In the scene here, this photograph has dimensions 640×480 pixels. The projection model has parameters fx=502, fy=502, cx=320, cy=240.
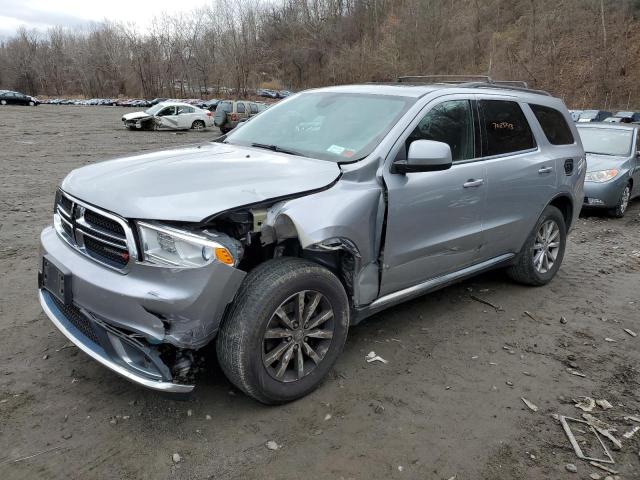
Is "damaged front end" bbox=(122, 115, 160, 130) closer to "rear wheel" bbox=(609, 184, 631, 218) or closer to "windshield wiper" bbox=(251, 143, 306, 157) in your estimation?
"rear wheel" bbox=(609, 184, 631, 218)

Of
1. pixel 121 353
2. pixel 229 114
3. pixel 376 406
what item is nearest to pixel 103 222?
pixel 121 353

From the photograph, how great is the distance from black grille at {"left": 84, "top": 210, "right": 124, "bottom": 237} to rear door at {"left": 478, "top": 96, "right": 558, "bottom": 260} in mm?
2781

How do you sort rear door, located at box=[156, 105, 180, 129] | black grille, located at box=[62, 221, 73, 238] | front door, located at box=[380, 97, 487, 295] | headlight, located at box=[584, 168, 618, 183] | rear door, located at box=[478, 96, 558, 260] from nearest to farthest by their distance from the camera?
black grille, located at box=[62, 221, 73, 238]
front door, located at box=[380, 97, 487, 295]
rear door, located at box=[478, 96, 558, 260]
headlight, located at box=[584, 168, 618, 183]
rear door, located at box=[156, 105, 180, 129]

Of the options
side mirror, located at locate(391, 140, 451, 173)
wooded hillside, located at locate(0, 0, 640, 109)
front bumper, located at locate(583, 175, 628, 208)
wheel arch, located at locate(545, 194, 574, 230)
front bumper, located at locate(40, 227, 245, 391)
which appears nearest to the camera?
front bumper, located at locate(40, 227, 245, 391)

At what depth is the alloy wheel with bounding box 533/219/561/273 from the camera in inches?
194

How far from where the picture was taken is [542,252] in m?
5.00

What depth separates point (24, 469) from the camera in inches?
94.5

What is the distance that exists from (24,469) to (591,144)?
1042 centimetres

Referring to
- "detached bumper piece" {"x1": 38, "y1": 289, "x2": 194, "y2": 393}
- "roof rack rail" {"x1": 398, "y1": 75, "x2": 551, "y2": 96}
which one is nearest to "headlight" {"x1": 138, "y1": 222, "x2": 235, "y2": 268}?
"detached bumper piece" {"x1": 38, "y1": 289, "x2": 194, "y2": 393}

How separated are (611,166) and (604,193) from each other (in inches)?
25.5

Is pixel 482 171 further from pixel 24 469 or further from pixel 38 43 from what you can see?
pixel 38 43

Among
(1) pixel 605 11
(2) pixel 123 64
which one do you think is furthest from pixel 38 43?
(1) pixel 605 11

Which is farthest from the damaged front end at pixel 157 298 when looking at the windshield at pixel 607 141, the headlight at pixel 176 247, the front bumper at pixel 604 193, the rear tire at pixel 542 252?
the windshield at pixel 607 141

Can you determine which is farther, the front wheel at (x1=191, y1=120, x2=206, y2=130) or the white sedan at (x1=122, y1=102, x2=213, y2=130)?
the front wheel at (x1=191, y1=120, x2=206, y2=130)
